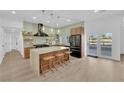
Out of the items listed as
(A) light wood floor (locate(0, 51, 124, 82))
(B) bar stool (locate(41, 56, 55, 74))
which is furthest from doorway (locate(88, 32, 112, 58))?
(B) bar stool (locate(41, 56, 55, 74))

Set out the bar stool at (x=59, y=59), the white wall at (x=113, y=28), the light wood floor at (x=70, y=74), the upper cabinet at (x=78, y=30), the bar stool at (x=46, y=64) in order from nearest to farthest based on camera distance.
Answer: the light wood floor at (x=70, y=74) → the bar stool at (x=46, y=64) → the bar stool at (x=59, y=59) → the white wall at (x=113, y=28) → the upper cabinet at (x=78, y=30)

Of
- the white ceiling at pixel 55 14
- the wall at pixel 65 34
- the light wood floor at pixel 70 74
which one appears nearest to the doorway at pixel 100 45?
the white ceiling at pixel 55 14

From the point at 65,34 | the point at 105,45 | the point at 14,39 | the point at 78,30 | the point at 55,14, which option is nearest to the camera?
the point at 55,14

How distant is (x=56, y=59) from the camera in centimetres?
493

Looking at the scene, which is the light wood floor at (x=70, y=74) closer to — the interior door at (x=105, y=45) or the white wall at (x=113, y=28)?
the white wall at (x=113, y=28)

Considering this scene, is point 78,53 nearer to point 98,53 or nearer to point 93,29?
point 98,53

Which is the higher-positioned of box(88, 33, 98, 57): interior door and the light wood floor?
box(88, 33, 98, 57): interior door

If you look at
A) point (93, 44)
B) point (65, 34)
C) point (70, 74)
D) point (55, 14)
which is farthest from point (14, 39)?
point (70, 74)

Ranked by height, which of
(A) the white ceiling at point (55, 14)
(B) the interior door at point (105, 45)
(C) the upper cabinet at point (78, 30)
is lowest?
(B) the interior door at point (105, 45)

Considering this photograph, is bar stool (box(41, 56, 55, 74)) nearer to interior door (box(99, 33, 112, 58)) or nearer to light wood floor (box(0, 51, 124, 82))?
light wood floor (box(0, 51, 124, 82))

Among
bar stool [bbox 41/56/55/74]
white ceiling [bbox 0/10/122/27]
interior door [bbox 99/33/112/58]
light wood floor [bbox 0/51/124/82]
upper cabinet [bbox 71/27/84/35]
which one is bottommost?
light wood floor [bbox 0/51/124/82]

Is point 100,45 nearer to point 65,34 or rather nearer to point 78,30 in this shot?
point 78,30
